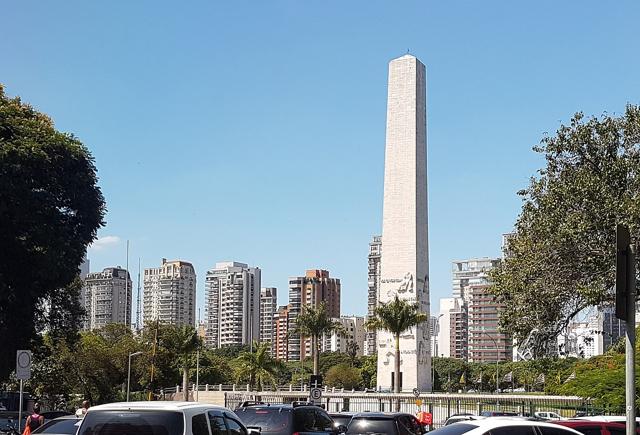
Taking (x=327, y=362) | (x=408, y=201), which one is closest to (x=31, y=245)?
(x=408, y=201)

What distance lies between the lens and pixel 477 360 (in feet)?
634

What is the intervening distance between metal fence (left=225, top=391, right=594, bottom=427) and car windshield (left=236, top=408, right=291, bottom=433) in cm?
1949

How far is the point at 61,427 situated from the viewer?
18.6 metres

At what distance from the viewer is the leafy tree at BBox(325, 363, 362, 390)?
109438 millimetres

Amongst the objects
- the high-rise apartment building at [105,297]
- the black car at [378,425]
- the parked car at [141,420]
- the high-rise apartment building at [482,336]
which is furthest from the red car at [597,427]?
the high-rise apartment building at [482,336]

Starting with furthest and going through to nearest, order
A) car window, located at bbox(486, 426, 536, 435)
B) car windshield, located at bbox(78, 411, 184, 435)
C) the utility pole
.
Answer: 1. car window, located at bbox(486, 426, 536, 435)
2. car windshield, located at bbox(78, 411, 184, 435)
3. the utility pole

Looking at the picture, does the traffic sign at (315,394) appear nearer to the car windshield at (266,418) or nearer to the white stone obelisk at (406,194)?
the car windshield at (266,418)

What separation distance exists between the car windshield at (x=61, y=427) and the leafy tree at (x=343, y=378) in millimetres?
90402

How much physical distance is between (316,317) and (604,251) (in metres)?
60.9

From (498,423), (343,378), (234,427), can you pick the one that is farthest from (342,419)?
(343,378)

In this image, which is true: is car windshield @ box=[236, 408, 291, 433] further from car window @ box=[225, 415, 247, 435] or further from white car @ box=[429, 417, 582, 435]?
white car @ box=[429, 417, 582, 435]

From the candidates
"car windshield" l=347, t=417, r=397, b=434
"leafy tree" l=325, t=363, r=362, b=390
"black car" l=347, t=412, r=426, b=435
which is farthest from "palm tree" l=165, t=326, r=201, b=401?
"car windshield" l=347, t=417, r=397, b=434

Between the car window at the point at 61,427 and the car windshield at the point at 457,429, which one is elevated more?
the car windshield at the point at 457,429

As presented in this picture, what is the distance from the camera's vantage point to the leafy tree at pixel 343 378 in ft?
359
